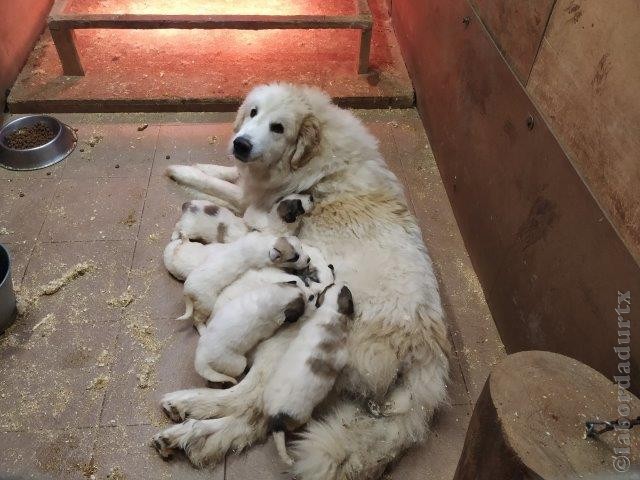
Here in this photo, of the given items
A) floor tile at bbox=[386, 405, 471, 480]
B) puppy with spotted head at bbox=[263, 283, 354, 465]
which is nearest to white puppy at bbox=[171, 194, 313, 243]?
puppy with spotted head at bbox=[263, 283, 354, 465]

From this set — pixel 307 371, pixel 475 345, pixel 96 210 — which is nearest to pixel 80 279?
pixel 96 210

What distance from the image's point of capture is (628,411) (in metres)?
1.50

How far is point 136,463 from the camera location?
2.30 m


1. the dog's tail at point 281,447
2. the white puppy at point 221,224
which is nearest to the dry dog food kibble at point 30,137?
the white puppy at point 221,224

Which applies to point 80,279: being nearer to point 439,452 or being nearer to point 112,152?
point 112,152

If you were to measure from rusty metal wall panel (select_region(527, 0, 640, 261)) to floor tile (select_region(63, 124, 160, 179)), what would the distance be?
106 inches

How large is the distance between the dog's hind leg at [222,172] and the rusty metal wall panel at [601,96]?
203 cm

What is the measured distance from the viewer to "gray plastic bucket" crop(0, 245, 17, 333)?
260 cm

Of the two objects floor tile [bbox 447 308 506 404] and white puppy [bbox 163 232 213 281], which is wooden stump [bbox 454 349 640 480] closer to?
floor tile [bbox 447 308 506 404]

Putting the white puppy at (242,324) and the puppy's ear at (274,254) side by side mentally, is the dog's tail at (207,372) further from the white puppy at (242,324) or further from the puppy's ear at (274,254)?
the puppy's ear at (274,254)

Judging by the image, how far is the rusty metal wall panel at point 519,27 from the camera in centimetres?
246

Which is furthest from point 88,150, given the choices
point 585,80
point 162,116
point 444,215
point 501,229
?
point 585,80

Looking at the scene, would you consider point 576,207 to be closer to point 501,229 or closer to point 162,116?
point 501,229

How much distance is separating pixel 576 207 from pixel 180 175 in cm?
248
